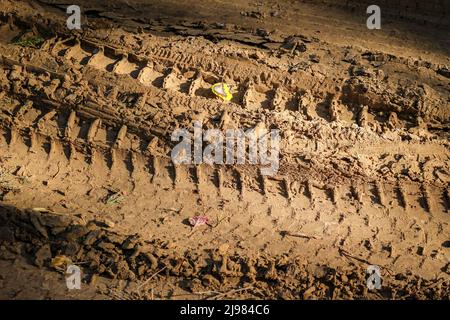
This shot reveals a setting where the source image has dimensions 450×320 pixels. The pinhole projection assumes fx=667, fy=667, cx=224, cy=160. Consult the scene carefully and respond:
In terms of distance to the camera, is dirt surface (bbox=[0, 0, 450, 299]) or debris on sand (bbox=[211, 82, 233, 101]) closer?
dirt surface (bbox=[0, 0, 450, 299])

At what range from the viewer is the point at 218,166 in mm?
5320

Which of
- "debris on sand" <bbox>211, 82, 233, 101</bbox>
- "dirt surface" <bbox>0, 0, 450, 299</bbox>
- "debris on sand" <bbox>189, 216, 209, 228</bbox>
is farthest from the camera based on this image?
"debris on sand" <bbox>211, 82, 233, 101</bbox>

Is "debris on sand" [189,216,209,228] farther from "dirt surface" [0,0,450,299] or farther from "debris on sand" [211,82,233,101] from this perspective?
"debris on sand" [211,82,233,101]

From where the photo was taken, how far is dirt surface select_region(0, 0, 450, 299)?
4.52 metres

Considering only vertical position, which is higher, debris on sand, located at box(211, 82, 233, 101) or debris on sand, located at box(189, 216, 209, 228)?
debris on sand, located at box(211, 82, 233, 101)

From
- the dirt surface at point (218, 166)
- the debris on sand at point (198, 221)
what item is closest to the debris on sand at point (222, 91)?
the dirt surface at point (218, 166)

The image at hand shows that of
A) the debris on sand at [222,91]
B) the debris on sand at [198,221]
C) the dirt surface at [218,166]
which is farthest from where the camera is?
the debris on sand at [222,91]

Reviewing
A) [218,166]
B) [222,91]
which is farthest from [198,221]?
Answer: [222,91]

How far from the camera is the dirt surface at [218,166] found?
4.52 m

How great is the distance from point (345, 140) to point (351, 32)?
6.74 ft

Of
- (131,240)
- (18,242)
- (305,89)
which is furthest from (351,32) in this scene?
(18,242)

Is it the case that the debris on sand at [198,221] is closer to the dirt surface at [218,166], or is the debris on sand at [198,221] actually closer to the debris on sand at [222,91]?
the dirt surface at [218,166]

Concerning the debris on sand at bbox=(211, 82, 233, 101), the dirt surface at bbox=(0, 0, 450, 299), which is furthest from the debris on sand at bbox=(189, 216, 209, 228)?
the debris on sand at bbox=(211, 82, 233, 101)

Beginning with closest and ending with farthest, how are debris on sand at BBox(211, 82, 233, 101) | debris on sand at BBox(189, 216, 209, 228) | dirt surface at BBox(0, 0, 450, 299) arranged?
dirt surface at BBox(0, 0, 450, 299)
debris on sand at BBox(189, 216, 209, 228)
debris on sand at BBox(211, 82, 233, 101)
